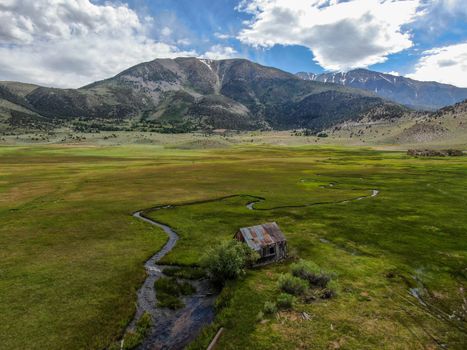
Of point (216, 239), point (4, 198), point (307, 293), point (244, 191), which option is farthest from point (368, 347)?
point (4, 198)

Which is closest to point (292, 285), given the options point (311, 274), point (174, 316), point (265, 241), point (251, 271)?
point (311, 274)

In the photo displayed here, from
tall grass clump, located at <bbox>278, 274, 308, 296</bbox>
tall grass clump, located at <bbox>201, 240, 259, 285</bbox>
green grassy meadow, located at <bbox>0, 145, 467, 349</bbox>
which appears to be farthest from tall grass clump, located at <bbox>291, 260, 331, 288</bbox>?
tall grass clump, located at <bbox>201, 240, 259, 285</bbox>

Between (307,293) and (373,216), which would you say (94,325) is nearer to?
(307,293)

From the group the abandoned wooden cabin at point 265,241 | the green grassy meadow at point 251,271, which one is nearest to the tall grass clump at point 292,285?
the green grassy meadow at point 251,271

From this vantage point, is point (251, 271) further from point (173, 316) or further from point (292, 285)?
point (173, 316)

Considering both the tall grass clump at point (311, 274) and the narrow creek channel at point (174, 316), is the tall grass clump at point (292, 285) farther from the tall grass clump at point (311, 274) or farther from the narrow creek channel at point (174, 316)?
the narrow creek channel at point (174, 316)

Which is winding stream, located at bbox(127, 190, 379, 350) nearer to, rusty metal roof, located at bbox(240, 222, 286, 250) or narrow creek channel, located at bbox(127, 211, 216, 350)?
narrow creek channel, located at bbox(127, 211, 216, 350)
